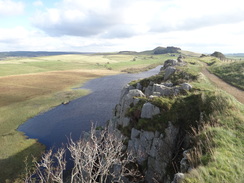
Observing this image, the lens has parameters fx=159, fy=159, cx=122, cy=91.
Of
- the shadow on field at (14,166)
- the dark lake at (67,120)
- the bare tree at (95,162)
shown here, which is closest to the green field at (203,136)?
the shadow on field at (14,166)

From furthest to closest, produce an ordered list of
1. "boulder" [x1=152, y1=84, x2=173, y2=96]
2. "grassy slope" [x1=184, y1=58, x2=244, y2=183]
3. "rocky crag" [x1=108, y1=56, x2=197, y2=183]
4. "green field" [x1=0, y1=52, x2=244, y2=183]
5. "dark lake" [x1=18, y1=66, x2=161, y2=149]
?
"dark lake" [x1=18, y1=66, x2=161, y2=149] < "boulder" [x1=152, y1=84, x2=173, y2=96] < "rocky crag" [x1=108, y1=56, x2=197, y2=183] < "green field" [x1=0, y1=52, x2=244, y2=183] < "grassy slope" [x1=184, y1=58, x2=244, y2=183]

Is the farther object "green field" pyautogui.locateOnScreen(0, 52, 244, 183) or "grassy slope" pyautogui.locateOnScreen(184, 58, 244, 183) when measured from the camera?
"green field" pyautogui.locateOnScreen(0, 52, 244, 183)

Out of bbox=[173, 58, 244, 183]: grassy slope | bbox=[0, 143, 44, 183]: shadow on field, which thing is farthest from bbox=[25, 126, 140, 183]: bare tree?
bbox=[0, 143, 44, 183]: shadow on field

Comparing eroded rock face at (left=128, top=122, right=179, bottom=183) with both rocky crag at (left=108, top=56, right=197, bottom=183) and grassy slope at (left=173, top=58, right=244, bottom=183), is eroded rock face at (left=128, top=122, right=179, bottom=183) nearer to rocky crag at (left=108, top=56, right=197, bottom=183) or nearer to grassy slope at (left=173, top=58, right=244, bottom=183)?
rocky crag at (left=108, top=56, right=197, bottom=183)

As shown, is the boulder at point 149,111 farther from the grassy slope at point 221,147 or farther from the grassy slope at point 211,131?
the grassy slope at point 221,147

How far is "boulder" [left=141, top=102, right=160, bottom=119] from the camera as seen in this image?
21859 millimetres

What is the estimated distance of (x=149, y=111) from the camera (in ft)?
73.4

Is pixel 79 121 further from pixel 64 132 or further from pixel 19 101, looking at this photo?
pixel 19 101

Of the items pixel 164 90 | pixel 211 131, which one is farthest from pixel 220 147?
pixel 164 90

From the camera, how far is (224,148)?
11516 mm

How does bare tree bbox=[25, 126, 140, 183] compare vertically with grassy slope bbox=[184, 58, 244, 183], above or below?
below

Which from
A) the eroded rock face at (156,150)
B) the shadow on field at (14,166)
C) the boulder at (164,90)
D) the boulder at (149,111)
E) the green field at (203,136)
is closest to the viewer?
the green field at (203,136)

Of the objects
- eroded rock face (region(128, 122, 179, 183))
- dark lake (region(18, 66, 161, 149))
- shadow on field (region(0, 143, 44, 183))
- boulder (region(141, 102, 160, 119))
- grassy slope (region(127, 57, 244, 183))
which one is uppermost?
grassy slope (region(127, 57, 244, 183))

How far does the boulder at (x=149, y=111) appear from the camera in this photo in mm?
21859
